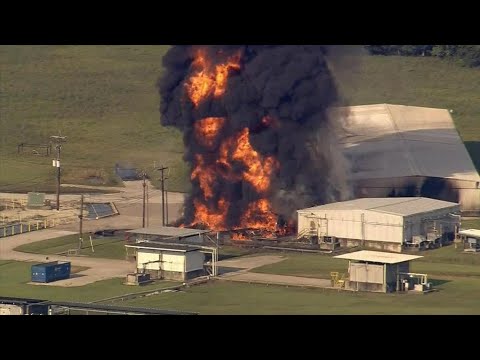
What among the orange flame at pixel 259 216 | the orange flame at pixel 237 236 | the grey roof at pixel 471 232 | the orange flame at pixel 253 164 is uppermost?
the orange flame at pixel 253 164

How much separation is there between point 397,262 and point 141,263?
2886 cm

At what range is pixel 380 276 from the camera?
6378 inches

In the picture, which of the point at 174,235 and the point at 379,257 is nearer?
the point at 379,257

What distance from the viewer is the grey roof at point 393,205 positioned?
187 metres

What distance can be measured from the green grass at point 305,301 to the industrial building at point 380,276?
7.19 ft

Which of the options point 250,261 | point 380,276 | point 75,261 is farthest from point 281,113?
point 380,276

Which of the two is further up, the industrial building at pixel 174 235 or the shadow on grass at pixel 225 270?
the industrial building at pixel 174 235

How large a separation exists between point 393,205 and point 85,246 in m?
38.1

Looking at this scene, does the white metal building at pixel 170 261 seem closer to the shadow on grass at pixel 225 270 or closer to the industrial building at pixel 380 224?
the shadow on grass at pixel 225 270

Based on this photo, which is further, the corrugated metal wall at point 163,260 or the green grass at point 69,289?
the corrugated metal wall at point 163,260

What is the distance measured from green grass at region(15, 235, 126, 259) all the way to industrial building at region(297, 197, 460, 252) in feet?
74.0

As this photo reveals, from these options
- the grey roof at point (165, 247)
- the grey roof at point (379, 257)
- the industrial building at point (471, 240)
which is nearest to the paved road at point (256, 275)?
the grey roof at point (379, 257)

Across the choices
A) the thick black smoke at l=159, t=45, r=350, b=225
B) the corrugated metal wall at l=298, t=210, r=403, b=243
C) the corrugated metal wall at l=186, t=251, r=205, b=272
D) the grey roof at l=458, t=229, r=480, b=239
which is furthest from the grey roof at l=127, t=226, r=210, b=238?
the grey roof at l=458, t=229, r=480, b=239

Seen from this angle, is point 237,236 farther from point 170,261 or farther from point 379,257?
point 379,257
